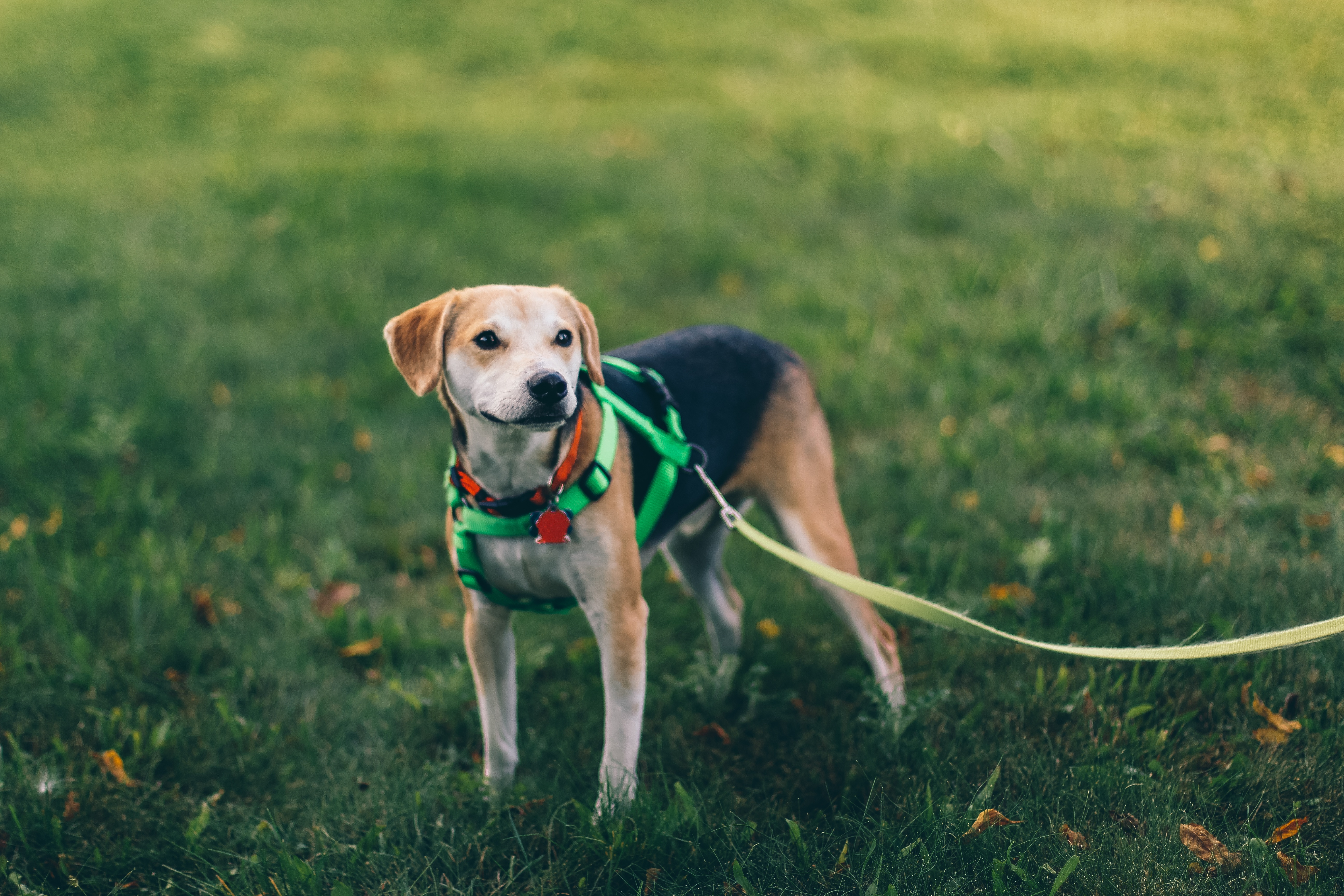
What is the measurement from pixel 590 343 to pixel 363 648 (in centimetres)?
176

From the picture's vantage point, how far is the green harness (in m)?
2.76

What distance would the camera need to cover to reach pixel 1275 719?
118 inches

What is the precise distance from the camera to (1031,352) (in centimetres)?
584

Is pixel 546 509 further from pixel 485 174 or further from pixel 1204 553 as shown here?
pixel 485 174

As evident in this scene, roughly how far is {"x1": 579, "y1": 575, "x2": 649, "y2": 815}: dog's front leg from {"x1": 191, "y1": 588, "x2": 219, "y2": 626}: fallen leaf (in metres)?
2.02

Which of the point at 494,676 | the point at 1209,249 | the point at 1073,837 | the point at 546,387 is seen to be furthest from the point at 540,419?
the point at 1209,249

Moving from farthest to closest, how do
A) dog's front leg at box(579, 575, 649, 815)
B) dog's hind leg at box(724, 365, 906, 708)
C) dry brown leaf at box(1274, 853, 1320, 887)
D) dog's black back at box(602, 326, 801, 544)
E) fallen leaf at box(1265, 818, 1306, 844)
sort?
dog's hind leg at box(724, 365, 906, 708) < dog's black back at box(602, 326, 801, 544) < dog's front leg at box(579, 575, 649, 815) < fallen leaf at box(1265, 818, 1306, 844) < dry brown leaf at box(1274, 853, 1320, 887)

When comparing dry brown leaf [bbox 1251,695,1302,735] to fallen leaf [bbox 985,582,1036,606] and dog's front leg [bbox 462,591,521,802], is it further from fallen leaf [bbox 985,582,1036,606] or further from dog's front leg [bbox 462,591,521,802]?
dog's front leg [bbox 462,591,521,802]

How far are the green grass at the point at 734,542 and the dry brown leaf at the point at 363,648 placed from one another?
1.8 inches

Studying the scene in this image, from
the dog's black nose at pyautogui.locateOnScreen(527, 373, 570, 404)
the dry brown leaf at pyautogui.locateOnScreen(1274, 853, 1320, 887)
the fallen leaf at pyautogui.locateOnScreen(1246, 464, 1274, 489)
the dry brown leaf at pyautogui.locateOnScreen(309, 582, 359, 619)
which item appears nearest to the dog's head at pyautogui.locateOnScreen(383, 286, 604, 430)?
the dog's black nose at pyautogui.locateOnScreen(527, 373, 570, 404)

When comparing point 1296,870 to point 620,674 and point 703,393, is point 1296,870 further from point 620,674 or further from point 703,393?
point 703,393

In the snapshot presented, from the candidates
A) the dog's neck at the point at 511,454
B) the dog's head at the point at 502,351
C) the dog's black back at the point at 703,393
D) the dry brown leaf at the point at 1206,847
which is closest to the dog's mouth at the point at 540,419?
the dog's head at the point at 502,351

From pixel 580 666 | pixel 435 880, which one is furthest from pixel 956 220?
pixel 435 880

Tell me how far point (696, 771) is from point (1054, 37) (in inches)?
475
